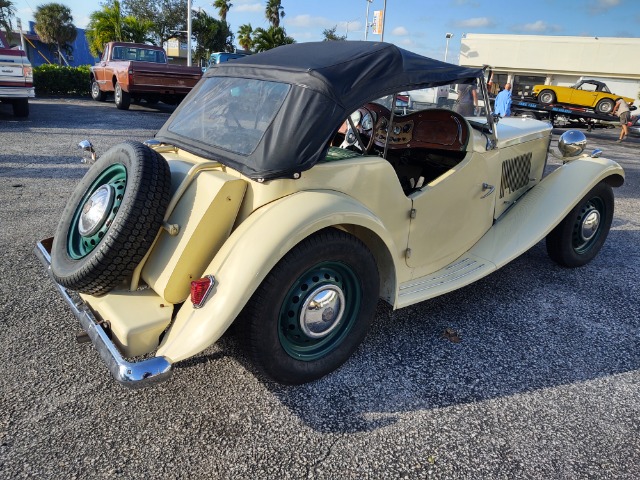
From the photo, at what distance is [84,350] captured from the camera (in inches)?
108

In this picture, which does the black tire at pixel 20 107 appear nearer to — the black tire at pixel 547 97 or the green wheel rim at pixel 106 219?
the green wheel rim at pixel 106 219

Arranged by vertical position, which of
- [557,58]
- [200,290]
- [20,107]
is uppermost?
[557,58]

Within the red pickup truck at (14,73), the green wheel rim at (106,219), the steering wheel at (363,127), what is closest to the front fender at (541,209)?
the steering wheel at (363,127)

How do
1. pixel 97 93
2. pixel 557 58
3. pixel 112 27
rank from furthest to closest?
pixel 557 58 < pixel 112 27 < pixel 97 93

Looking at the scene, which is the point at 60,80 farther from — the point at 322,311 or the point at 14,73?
the point at 322,311

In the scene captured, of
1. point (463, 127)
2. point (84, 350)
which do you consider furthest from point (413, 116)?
point (84, 350)

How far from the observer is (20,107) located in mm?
11547

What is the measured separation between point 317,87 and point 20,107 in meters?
12.0

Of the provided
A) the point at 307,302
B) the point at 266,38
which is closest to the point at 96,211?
the point at 307,302

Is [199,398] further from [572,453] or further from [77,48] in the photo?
[77,48]

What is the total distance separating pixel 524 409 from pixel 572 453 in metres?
0.32

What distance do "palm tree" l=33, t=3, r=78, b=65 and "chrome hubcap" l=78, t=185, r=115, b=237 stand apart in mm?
48465

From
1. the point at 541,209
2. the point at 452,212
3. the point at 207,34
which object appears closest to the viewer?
the point at 452,212

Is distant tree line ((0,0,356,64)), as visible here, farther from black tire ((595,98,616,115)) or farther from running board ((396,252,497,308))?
running board ((396,252,497,308))
